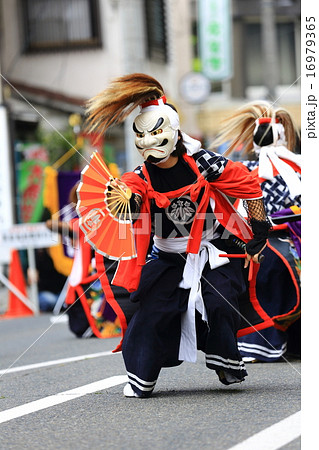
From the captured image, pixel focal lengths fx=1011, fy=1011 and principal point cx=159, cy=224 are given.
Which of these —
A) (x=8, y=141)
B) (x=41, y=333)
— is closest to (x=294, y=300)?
(x=41, y=333)

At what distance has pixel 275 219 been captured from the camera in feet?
22.5

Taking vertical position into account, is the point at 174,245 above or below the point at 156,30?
below

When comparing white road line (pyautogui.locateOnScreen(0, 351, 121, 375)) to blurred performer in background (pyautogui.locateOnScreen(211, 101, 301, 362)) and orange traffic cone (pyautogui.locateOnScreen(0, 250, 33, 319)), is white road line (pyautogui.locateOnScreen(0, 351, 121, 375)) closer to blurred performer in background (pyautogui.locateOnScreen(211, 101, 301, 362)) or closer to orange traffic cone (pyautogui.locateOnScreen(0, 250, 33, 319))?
blurred performer in background (pyautogui.locateOnScreen(211, 101, 301, 362))

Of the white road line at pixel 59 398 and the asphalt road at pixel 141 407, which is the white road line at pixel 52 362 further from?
the white road line at pixel 59 398

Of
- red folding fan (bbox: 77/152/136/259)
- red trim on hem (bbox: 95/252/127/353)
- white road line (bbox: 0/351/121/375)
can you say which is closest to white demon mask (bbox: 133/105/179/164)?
red folding fan (bbox: 77/152/136/259)

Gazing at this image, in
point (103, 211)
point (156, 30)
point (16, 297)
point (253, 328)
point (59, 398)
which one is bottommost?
point (16, 297)

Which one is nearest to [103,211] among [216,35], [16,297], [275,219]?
[275,219]

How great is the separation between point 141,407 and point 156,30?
731 inches

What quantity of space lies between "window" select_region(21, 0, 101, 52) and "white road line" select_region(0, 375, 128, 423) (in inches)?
573

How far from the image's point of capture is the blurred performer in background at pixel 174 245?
214 inches

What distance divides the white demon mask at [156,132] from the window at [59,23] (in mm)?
14819

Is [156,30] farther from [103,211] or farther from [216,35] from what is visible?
[103,211]

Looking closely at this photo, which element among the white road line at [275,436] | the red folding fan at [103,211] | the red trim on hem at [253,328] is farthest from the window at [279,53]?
the white road line at [275,436]

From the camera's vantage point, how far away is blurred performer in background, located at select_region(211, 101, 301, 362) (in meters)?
6.88
